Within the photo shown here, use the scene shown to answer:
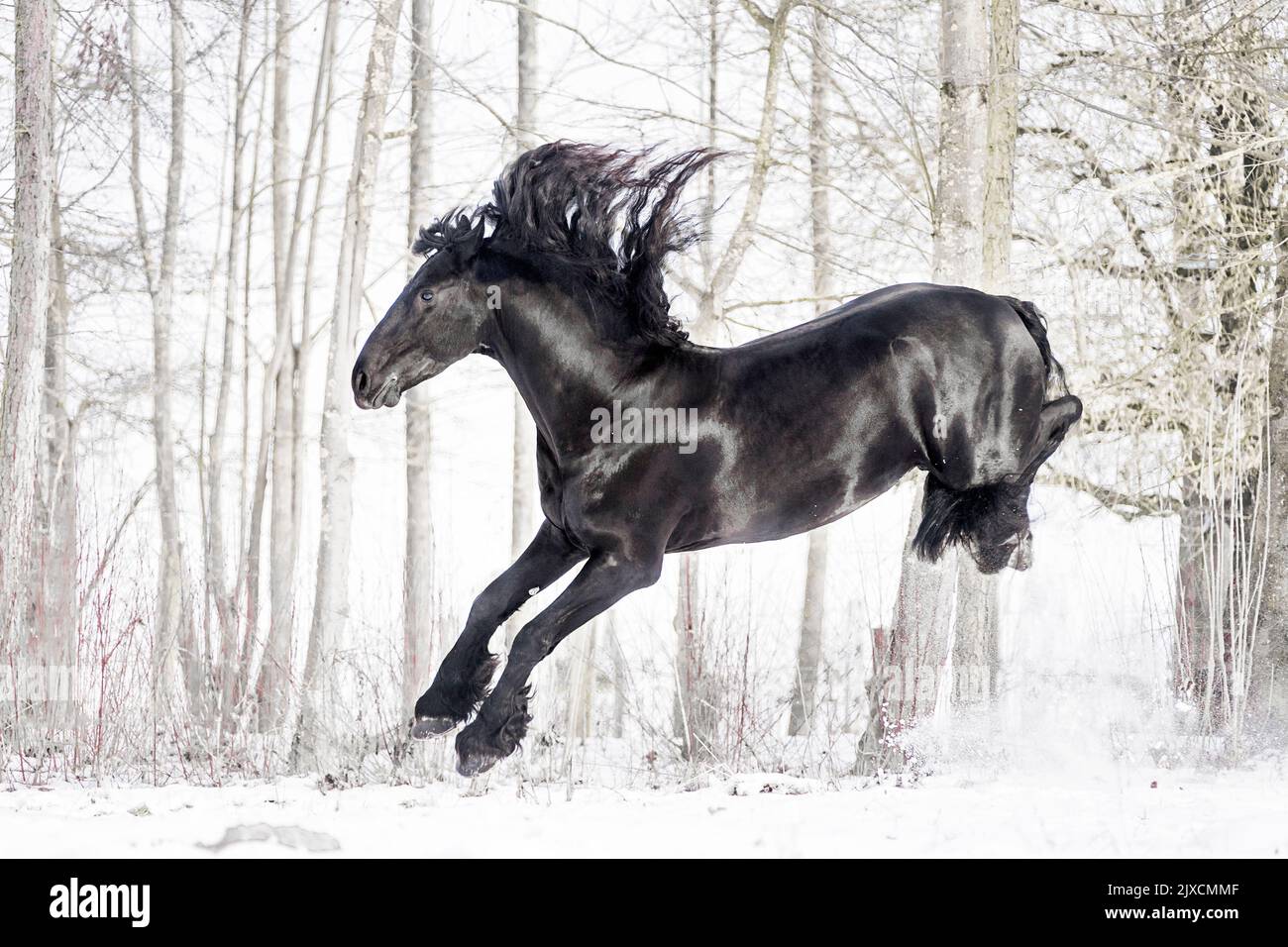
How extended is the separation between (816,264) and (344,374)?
4.94 metres

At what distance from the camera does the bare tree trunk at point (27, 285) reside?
697cm

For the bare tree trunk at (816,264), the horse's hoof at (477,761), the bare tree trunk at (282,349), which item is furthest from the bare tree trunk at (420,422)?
the horse's hoof at (477,761)

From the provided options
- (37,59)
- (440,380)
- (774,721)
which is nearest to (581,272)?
(774,721)

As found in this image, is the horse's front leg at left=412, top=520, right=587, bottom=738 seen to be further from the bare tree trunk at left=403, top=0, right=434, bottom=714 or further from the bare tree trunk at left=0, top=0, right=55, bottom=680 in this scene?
the bare tree trunk at left=0, top=0, right=55, bottom=680

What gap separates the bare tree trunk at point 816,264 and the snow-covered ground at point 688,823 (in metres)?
4.18

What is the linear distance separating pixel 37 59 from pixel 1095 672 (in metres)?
7.35

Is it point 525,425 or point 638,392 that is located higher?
point 525,425

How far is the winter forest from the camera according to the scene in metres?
4.71

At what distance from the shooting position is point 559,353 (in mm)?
3596

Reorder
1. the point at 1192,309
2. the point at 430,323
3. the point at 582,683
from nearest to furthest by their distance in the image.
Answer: the point at 430,323 < the point at 582,683 < the point at 1192,309

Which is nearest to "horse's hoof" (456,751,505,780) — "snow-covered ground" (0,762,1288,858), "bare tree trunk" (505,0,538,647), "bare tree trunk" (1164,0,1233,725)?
"snow-covered ground" (0,762,1288,858)

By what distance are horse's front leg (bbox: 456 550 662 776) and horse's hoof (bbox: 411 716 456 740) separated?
94 mm

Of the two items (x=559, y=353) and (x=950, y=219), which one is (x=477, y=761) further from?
(x=950, y=219)

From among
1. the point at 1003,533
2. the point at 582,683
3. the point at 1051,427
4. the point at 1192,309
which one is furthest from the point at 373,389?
Result: the point at 1192,309
